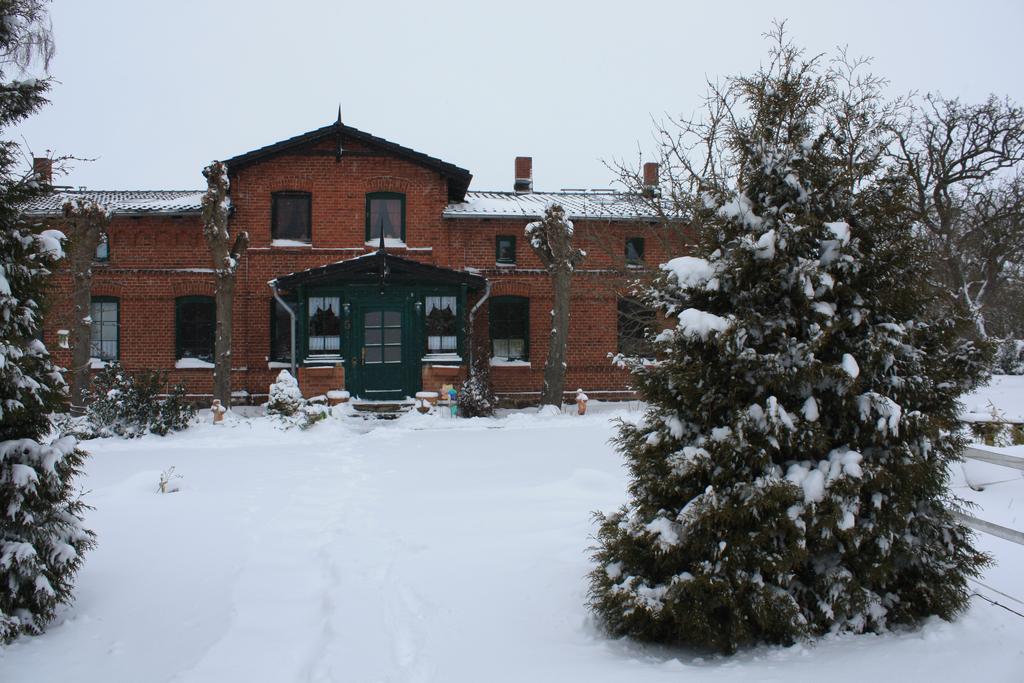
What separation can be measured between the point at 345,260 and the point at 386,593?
44.5ft

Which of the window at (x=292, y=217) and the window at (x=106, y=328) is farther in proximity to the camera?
the window at (x=106, y=328)

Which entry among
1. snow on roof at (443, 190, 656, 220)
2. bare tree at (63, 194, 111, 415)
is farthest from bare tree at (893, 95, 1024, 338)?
bare tree at (63, 194, 111, 415)

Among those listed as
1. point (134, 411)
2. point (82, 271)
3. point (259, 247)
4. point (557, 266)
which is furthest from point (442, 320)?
point (82, 271)

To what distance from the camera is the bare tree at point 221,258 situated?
15922 millimetres

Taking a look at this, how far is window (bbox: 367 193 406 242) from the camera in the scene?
19.1 meters

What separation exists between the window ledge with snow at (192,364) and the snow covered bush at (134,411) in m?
5.05

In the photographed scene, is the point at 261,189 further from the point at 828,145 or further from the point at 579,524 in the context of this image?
the point at 828,145

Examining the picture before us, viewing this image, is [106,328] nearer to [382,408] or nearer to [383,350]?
[383,350]

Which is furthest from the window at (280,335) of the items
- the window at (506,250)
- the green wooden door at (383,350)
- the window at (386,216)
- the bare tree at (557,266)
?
the bare tree at (557,266)

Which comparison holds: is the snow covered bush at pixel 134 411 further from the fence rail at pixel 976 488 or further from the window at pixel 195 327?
the fence rail at pixel 976 488

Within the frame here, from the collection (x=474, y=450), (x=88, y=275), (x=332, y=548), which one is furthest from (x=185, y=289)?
(x=332, y=548)

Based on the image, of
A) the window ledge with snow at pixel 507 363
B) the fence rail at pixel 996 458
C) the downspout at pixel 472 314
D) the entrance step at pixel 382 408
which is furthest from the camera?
the window ledge with snow at pixel 507 363

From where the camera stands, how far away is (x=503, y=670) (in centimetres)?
402

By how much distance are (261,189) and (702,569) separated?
56.4 ft
